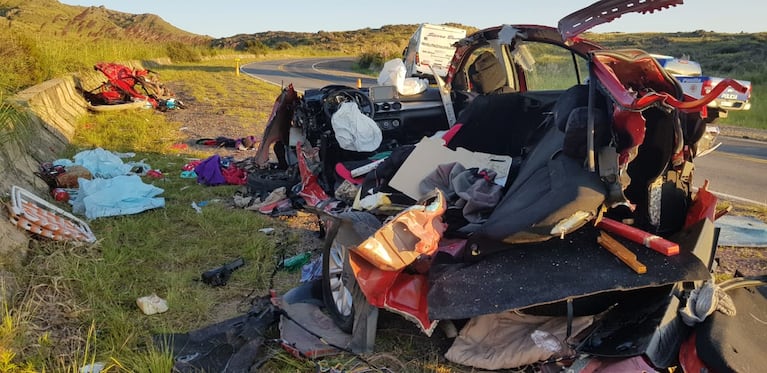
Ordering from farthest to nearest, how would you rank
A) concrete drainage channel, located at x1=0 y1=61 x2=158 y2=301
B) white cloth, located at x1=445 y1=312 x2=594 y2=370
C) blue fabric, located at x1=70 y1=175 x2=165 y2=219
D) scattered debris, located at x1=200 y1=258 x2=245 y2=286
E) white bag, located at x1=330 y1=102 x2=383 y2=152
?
white bag, located at x1=330 y1=102 x2=383 y2=152, blue fabric, located at x1=70 y1=175 x2=165 y2=219, scattered debris, located at x1=200 y1=258 x2=245 y2=286, concrete drainage channel, located at x1=0 y1=61 x2=158 y2=301, white cloth, located at x1=445 y1=312 x2=594 y2=370

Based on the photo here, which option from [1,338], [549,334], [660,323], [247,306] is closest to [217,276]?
[247,306]

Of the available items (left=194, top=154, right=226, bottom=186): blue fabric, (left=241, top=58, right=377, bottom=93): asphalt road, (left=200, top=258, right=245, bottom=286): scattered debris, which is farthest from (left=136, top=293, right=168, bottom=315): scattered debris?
(left=241, top=58, right=377, bottom=93): asphalt road

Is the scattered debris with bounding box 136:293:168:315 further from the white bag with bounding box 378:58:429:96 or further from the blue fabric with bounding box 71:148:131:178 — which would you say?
the blue fabric with bounding box 71:148:131:178

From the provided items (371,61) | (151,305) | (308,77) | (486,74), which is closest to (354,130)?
(486,74)

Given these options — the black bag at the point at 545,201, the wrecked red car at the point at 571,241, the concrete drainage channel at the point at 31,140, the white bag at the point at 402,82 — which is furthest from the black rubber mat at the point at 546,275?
the white bag at the point at 402,82

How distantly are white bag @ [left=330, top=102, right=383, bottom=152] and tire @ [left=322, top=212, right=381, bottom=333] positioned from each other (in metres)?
2.12

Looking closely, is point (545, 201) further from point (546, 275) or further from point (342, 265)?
point (342, 265)

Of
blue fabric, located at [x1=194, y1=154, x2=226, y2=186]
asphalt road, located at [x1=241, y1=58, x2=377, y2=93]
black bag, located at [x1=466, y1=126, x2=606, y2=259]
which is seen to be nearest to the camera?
black bag, located at [x1=466, y1=126, x2=606, y2=259]

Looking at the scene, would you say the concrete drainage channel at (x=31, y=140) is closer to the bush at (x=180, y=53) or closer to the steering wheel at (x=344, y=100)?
the steering wheel at (x=344, y=100)

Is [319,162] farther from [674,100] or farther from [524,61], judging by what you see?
[674,100]

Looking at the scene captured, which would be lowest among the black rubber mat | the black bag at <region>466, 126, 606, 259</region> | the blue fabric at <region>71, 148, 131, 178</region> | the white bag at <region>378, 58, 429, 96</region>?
the blue fabric at <region>71, 148, 131, 178</region>

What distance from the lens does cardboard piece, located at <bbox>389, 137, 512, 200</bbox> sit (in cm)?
416

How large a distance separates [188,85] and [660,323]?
2048cm

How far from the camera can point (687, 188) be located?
2977mm
